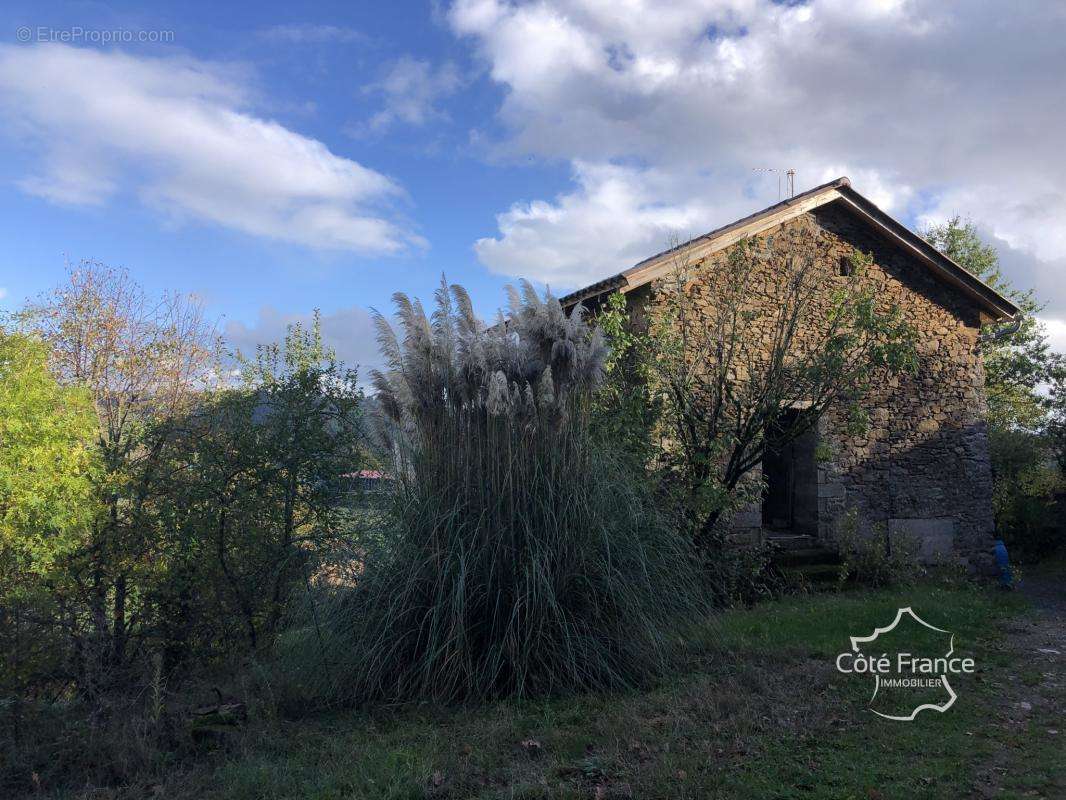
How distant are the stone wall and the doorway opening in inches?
8.6

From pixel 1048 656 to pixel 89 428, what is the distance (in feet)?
27.6

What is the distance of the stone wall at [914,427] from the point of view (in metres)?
10.1

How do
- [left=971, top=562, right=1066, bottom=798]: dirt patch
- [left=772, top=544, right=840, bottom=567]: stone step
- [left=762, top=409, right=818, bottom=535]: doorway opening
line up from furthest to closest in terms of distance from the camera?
[left=762, top=409, right=818, bottom=535]: doorway opening < [left=772, top=544, right=840, bottom=567]: stone step < [left=971, top=562, right=1066, bottom=798]: dirt patch

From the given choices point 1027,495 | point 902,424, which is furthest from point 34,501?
point 1027,495

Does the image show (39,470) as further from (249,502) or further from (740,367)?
(740,367)

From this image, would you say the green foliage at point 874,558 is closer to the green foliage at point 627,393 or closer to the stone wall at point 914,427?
the stone wall at point 914,427

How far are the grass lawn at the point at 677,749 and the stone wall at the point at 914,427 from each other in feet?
17.9

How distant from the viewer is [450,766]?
3.41m

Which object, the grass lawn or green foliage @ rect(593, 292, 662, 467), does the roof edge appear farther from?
the grass lawn

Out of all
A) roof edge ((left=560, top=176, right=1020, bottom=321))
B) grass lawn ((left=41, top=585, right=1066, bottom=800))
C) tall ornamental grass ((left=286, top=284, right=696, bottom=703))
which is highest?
roof edge ((left=560, top=176, right=1020, bottom=321))

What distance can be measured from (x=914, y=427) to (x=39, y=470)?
11079mm

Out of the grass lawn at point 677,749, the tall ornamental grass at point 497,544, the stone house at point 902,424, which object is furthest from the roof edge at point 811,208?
the grass lawn at point 677,749

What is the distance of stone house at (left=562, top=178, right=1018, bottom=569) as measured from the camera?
10117mm

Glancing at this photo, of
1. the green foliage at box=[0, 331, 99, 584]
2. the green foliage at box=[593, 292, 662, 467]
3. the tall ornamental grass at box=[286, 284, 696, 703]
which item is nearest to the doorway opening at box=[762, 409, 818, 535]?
the green foliage at box=[593, 292, 662, 467]
